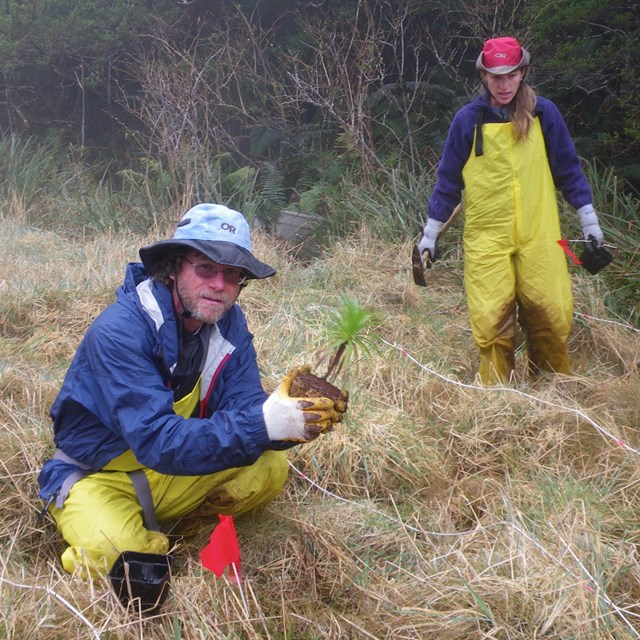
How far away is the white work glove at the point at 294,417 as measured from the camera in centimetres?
253

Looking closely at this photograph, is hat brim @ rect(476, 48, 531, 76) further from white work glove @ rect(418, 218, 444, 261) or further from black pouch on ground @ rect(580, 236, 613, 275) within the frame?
black pouch on ground @ rect(580, 236, 613, 275)

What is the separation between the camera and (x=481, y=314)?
14.3ft

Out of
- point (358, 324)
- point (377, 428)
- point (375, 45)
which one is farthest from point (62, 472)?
point (375, 45)

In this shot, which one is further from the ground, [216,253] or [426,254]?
[216,253]

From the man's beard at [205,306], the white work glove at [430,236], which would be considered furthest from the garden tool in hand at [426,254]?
the man's beard at [205,306]

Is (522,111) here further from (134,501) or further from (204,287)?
(134,501)

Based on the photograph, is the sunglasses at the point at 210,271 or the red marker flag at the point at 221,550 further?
the sunglasses at the point at 210,271

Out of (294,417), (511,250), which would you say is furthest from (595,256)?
(294,417)

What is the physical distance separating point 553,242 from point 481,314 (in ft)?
1.66

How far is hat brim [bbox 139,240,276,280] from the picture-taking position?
2.72 m

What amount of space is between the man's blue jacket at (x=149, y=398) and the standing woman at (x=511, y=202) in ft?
5.58

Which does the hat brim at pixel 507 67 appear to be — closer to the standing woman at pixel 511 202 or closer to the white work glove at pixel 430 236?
the standing woman at pixel 511 202

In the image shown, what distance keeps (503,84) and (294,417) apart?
2.39 meters

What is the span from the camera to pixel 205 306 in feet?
9.14
